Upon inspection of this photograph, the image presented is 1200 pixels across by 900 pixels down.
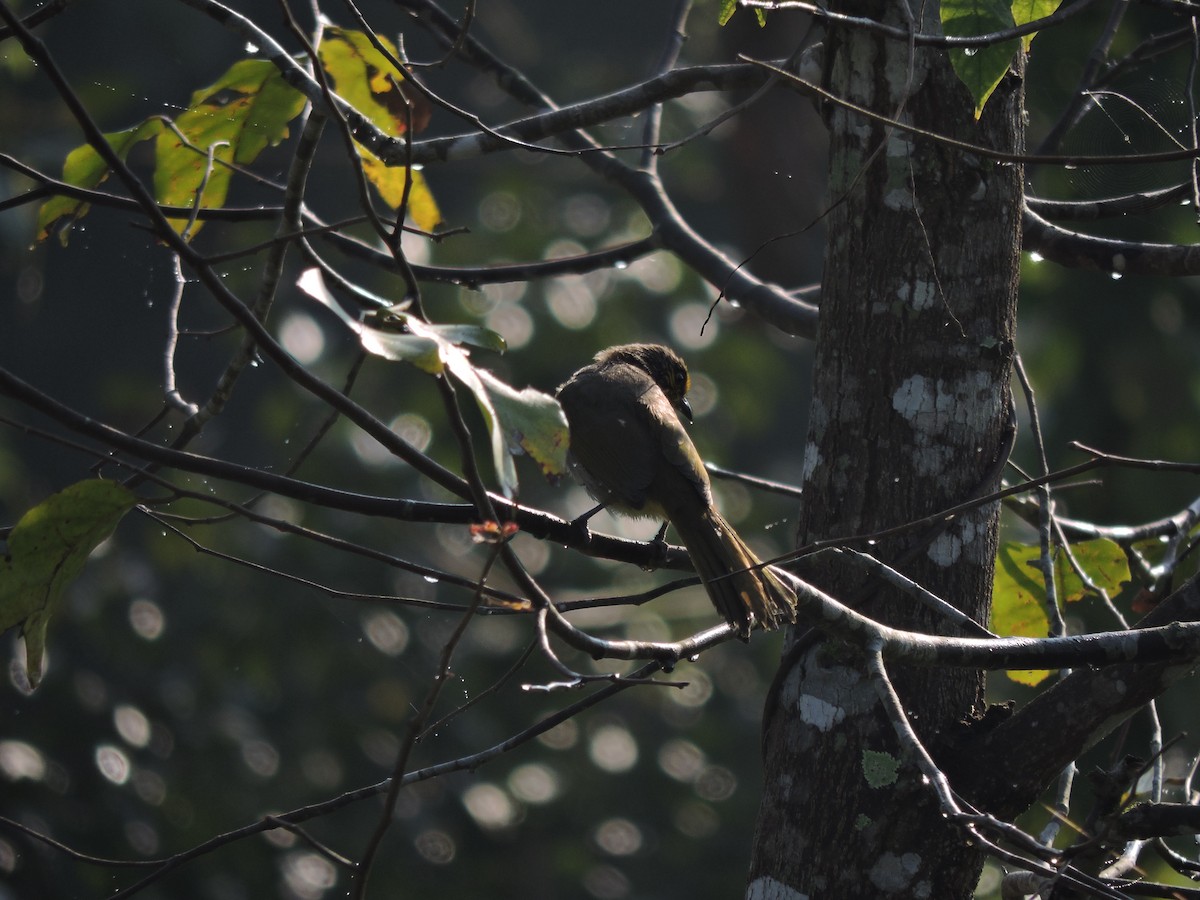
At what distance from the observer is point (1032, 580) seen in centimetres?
324

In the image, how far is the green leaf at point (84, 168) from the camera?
9.21ft

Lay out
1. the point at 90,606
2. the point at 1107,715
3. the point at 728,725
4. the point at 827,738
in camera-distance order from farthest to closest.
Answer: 1. the point at 728,725
2. the point at 90,606
3. the point at 827,738
4. the point at 1107,715

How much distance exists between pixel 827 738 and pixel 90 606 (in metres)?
6.12

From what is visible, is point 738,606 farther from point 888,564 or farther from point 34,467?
point 34,467

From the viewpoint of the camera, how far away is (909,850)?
2.44 meters

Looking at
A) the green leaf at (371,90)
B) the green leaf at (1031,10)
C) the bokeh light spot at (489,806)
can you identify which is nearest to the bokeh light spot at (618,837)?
the bokeh light spot at (489,806)

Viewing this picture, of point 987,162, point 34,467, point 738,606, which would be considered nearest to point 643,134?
point 987,162

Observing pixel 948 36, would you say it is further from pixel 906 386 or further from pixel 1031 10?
pixel 906 386

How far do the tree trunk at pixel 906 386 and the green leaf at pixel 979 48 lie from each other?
359 millimetres

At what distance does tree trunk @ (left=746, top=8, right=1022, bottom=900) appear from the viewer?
2.62 m

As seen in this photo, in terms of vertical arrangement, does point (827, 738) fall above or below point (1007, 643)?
below

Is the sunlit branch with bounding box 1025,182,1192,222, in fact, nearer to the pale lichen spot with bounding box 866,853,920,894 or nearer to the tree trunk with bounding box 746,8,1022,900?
the tree trunk with bounding box 746,8,1022,900

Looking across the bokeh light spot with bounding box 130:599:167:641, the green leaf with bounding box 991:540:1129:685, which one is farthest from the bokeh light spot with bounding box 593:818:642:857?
the green leaf with bounding box 991:540:1129:685

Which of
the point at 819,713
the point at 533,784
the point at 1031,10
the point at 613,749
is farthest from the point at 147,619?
the point at 1031,10
